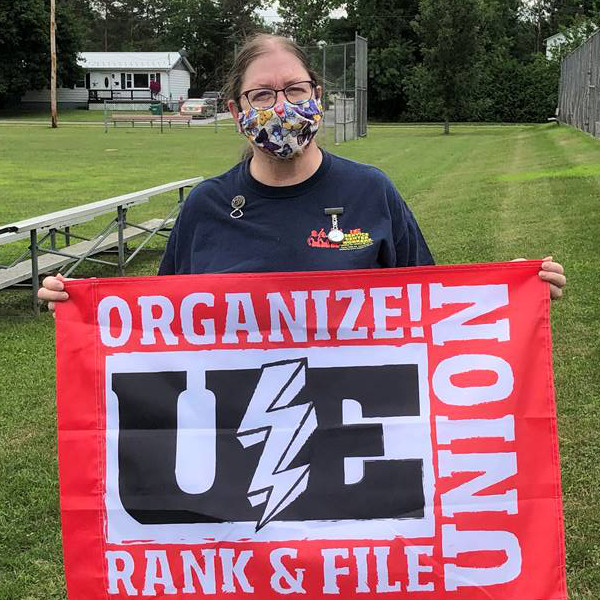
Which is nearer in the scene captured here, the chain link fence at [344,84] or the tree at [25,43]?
the chain link fence at [344,84]

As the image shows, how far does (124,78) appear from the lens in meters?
76.8

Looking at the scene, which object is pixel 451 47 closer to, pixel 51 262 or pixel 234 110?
pixel 51 262

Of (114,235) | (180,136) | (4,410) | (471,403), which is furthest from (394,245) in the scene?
(180,136)

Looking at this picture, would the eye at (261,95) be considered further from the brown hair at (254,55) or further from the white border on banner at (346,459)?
the white border on banner at (346,459)

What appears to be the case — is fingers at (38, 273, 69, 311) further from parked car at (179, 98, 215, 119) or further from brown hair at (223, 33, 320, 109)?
parked car at (179, 98, 215, 119)

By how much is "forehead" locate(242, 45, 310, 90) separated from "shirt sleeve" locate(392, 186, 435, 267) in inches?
19.8

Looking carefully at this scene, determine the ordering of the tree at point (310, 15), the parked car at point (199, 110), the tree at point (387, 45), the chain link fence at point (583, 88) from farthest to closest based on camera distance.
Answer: the tree at point (310, 15) < the tree at point (387, 45) < the parked car at point (199, 110) < the chain link fence at point (583, 88)

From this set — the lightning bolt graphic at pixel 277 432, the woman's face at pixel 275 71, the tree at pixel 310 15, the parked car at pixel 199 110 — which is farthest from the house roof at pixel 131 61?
the lightning bolt graphic at pixel 277 432

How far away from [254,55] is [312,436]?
125cm

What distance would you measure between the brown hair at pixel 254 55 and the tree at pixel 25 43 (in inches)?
2470

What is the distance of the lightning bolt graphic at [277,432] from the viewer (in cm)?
263

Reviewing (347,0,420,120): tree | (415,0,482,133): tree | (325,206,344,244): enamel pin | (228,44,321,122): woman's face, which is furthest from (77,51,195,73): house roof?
(325,206,344,244): enamel pin

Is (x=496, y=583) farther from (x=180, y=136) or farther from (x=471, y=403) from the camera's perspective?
(x=180, y=136)

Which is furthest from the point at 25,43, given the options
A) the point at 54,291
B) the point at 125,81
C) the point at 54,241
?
the point at 54,291
